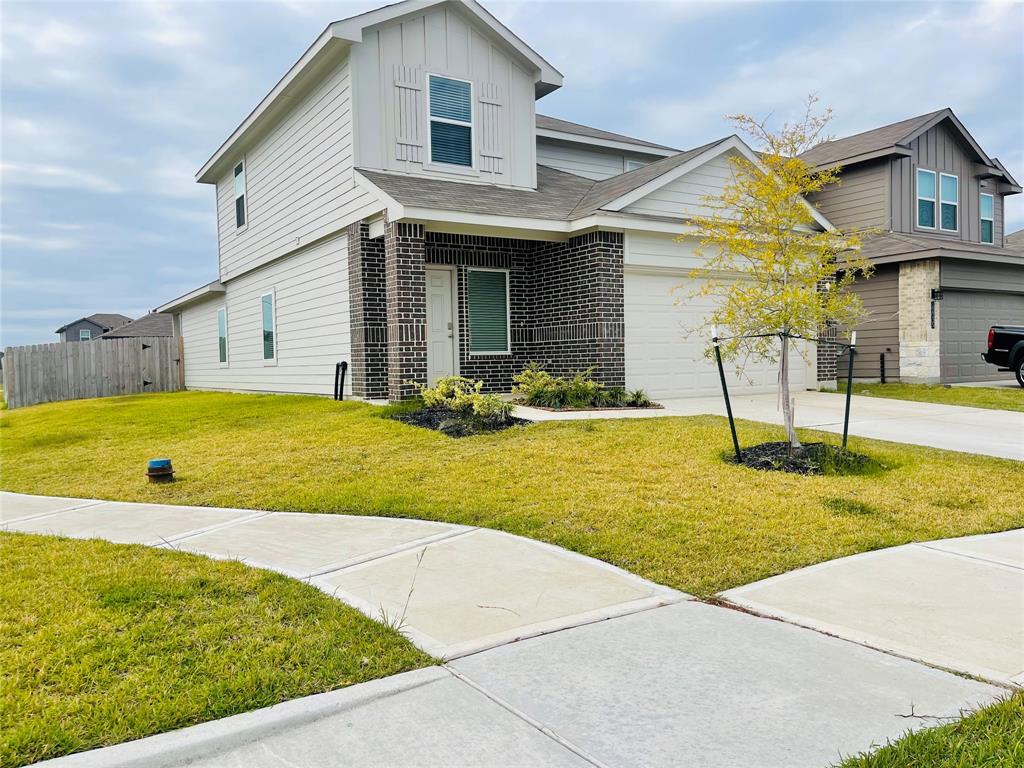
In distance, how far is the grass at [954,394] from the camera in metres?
12.2

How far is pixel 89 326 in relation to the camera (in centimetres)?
6194

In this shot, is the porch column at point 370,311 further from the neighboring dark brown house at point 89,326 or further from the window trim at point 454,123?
the neighboring dark brown house at point 89,326

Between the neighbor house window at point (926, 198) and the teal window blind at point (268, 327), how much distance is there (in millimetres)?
17426

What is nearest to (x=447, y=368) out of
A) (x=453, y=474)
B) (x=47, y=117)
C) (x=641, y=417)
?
(x=641, y=417)

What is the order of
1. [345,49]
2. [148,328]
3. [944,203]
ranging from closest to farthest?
[345,49] < [944,203] < [148,328]

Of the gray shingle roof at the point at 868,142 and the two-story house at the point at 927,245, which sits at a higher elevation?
the gray shingle roof at the point at 868,142

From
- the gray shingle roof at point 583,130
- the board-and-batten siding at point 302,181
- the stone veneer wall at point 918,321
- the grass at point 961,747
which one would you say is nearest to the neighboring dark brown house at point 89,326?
the board-and-batten siding at point 302,181

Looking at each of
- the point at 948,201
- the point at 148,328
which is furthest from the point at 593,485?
the point at 148,328

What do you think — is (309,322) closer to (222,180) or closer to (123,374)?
(222,180)

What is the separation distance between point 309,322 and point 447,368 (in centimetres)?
333

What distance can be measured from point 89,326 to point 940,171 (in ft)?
218

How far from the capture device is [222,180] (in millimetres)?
19438

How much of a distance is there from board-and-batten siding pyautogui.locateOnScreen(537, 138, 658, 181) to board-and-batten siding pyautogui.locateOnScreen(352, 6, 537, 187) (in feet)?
9.21

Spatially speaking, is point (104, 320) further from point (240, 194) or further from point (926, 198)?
point (926, 198)
